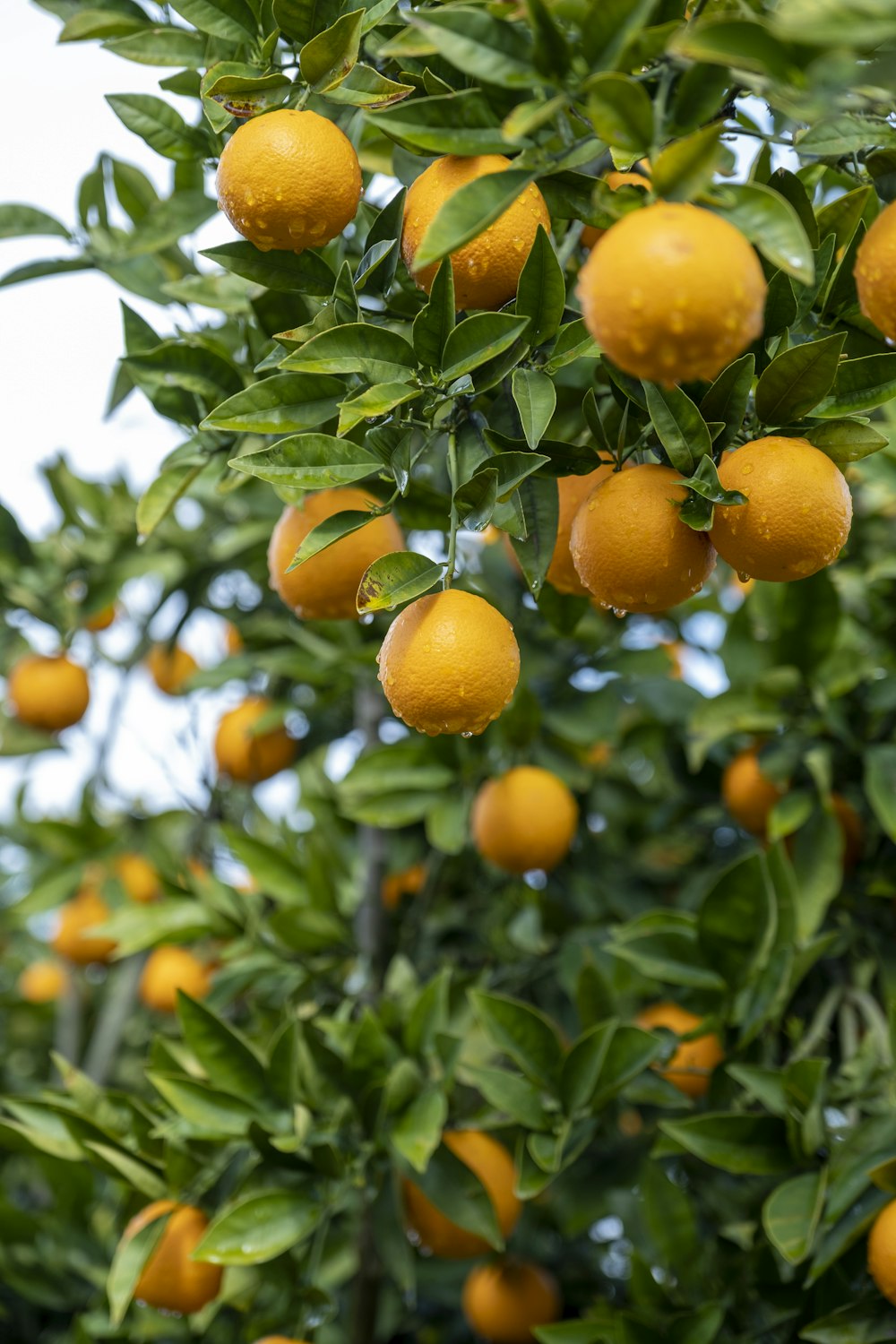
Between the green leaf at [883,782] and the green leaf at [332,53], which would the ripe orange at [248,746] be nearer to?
the green leaf at [883,782]

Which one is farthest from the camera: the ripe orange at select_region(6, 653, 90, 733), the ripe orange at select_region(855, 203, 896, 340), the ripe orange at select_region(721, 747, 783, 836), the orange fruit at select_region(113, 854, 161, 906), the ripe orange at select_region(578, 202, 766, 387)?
the orange fruit at select_region(113, 854, 161, 906)

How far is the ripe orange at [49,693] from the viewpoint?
2.38 metres

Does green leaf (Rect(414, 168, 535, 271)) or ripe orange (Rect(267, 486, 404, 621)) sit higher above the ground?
green leaf (Rect(414, 168, 535, 271))

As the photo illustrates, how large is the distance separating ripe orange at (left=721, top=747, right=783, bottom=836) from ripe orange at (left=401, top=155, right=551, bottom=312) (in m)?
1.09

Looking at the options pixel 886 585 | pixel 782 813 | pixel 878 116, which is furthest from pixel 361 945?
pixel 878 116

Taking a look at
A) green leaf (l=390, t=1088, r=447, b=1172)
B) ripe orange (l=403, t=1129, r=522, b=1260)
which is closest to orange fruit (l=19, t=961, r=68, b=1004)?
ripe orange (l=403, t=1129, r=522, b=1260)

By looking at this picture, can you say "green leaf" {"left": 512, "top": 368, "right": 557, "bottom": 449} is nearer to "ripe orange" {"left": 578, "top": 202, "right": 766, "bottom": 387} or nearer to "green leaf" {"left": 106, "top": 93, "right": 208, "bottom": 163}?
"ripe orange" {"left": 578, "top": 202, "right": 766, "bottom": 387}

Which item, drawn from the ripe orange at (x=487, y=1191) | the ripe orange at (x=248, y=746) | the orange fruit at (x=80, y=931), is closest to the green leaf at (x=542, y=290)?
the ripe orange at (x=487, y=1191)

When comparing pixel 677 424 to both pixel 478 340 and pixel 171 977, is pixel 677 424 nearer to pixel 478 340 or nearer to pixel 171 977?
pixel 478 340

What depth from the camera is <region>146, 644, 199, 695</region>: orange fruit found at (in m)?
2.92

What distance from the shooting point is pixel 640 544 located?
1.06 meters

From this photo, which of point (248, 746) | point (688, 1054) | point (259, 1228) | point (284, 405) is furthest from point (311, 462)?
point (248, 746)

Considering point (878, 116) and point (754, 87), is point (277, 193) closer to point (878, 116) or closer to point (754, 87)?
point (754, 87)

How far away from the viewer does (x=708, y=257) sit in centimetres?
82
